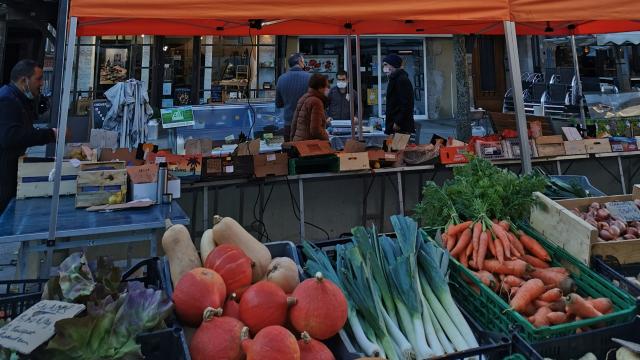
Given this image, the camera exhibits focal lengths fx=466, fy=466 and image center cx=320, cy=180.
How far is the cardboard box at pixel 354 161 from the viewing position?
508cm

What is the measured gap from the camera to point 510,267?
99.5 inches

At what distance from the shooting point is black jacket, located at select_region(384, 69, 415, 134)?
7156mm

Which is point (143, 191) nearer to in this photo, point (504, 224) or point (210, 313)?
point (210, 313)

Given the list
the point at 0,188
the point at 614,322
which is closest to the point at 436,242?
the point at 614,322

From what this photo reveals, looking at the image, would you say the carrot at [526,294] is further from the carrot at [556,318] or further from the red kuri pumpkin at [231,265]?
the red kuri pumpkin at [231,265]

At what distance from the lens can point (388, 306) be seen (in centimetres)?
208

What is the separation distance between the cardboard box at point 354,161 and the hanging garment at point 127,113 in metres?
Result: 4.55

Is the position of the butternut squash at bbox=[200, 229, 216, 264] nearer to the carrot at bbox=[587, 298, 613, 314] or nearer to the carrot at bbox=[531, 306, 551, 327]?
the carrot at bbox=[531, 306, 551, 327]

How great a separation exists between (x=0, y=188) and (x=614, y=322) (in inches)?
184

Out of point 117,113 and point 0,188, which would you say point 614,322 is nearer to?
point 0,188

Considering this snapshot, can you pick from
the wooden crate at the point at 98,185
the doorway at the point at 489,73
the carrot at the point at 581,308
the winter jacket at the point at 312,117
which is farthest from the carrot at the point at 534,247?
the doorway at the point at 489,73

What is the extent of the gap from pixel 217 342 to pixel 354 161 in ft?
12.2

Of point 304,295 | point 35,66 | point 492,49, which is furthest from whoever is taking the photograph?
point 492,49

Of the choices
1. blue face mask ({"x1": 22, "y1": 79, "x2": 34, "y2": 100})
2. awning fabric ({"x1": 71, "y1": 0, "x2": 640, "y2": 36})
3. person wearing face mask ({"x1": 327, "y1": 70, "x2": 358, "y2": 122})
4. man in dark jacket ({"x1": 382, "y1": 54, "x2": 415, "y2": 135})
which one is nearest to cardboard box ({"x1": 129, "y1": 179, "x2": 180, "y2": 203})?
awning fabric ({"x1": 71, "y1": 0, "x2": 640, "y2": 36})
